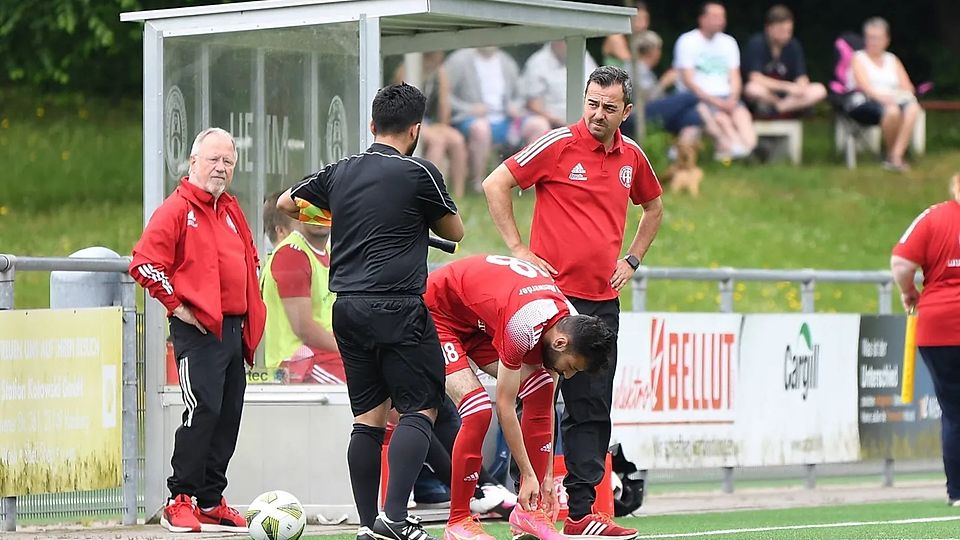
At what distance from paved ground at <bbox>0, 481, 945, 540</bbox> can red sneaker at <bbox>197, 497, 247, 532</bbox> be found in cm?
8

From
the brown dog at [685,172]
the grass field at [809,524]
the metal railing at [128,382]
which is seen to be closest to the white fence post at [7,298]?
the metal railing at [128,382]

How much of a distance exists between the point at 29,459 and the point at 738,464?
5.23 meters

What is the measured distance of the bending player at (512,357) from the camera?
8.06 metres

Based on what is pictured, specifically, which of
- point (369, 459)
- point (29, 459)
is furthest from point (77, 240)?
point (369, 459)

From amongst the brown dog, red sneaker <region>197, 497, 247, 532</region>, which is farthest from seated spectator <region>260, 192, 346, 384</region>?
the brown dog

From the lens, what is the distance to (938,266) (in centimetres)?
1154

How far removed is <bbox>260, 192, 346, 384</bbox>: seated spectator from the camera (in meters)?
10.4

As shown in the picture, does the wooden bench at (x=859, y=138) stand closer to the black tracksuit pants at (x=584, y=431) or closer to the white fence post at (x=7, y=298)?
the black tracksuit pants at (x=584, y=431)

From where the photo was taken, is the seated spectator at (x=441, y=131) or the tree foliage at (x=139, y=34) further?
the tree foliage at (x=139, y=34)

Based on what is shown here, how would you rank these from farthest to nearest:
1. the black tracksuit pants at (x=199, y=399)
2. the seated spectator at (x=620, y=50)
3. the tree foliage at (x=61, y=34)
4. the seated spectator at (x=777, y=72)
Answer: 1. the seated spectator at (x=777, y=72)
2. the seated spectator at (x=620, y=50)
3. the tree foliage at (x=61, y=34)
4. the black tracksuit pants at (x=199, y=399)

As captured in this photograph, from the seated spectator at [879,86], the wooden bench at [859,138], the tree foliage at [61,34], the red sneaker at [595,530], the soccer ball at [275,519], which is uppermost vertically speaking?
the tree foliage at [61,34]

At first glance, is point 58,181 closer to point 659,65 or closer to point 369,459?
point 659,65

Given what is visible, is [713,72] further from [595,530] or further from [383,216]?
[383,216]

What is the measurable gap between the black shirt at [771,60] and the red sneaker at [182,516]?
15.1 m
